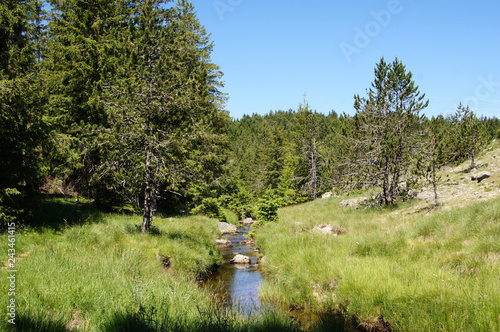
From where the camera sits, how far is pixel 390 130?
755 inches

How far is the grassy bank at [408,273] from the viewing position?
16.9 ft

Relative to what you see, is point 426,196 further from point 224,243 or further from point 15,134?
point 15,134

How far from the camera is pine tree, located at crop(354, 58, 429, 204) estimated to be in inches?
734

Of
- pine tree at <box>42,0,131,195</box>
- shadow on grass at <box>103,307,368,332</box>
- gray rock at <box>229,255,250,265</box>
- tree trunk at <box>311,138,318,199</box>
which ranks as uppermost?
pine tree at <box>42,0,131,195</box>

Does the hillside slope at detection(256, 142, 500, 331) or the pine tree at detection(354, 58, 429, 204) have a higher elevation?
the pine tree at detection(354, 58, 429, 204)

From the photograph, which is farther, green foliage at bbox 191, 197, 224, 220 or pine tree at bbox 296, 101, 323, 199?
pine tree at bbox 296, 101, 323, 199

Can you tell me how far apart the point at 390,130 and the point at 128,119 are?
53.1ft

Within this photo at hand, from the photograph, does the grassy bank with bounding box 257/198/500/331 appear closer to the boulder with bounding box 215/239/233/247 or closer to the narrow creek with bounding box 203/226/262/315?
the narrow creek with bounding box 203/226/262/315

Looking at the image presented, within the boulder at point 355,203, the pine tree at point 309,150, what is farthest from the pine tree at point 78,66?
the pine tree at point 309,150

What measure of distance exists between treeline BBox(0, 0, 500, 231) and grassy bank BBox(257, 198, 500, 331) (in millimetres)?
4977

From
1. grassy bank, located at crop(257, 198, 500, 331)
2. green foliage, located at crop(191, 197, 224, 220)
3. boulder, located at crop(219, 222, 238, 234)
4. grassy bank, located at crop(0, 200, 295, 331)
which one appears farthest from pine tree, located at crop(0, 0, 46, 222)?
boulder, located at crop(219, 222, 238, 234)

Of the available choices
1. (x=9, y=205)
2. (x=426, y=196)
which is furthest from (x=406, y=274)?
(x=426, y=196)

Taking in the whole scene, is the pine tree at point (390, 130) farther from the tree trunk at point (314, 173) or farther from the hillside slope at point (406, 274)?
the tree trunk at point (314, 173)

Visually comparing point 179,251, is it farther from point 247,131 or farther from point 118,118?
point 247,131
